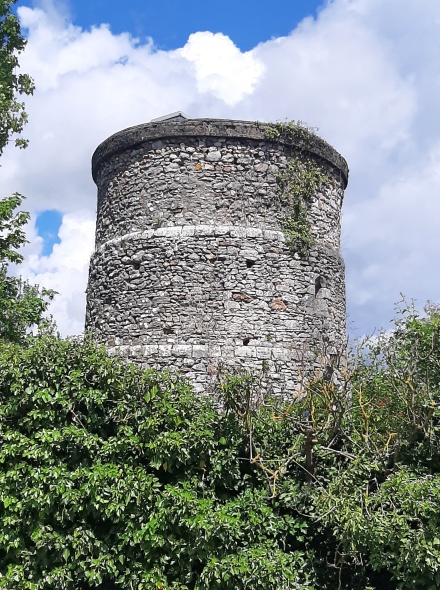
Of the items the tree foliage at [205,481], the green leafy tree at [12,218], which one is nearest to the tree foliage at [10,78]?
the green leafy tree at [12,218]

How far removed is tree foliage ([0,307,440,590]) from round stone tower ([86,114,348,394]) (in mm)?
2042

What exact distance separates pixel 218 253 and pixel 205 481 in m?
3.68

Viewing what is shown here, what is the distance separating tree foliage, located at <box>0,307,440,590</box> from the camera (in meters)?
6.66

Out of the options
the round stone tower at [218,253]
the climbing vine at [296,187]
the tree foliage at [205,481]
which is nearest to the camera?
the tree foliage at [205,481]

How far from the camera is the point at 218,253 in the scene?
390 inches

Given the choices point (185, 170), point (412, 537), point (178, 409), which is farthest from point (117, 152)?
point (412, 537)

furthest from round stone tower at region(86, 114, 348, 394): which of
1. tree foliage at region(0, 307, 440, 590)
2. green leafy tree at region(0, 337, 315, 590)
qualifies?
green leafy tree at region(0, 337, 315, 590)

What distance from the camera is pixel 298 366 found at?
9.86 m

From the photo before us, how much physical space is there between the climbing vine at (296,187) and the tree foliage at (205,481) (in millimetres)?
2912

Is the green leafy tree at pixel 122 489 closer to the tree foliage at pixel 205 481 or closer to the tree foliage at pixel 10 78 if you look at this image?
the tree foliage at pixel 205 481

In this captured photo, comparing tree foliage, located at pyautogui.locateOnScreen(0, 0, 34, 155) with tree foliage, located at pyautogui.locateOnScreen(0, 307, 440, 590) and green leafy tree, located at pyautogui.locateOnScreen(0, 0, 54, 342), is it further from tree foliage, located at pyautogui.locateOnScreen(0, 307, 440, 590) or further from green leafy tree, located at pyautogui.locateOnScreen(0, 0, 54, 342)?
tree foliage, located at pyautogui.locateOnScreen(0, 307, 440, 590)

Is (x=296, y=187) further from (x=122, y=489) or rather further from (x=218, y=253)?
(x=122, y=489)

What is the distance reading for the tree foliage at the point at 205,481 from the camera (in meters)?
6.66

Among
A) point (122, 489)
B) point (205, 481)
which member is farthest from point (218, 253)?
point (122, 489)
